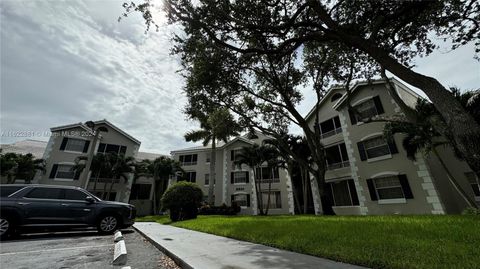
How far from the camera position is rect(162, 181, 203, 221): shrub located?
15.7m

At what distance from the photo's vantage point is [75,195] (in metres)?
8.76

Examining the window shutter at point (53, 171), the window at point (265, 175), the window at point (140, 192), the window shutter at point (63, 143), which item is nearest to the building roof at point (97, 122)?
the window shutter at point (63, 143)

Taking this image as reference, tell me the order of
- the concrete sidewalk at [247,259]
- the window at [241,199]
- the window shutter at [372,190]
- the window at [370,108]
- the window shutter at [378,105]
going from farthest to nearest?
the window at [241,199] → the window at [370,108] → the window shutter at [378,105] → the window shutter at [372,190] → the concrete sidewalk at [247,259]

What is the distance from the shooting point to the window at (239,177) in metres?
32.1

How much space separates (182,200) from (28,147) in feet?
104

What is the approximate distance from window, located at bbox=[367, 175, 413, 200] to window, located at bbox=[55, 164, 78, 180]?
3337 cm

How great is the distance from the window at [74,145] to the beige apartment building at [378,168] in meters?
30.2

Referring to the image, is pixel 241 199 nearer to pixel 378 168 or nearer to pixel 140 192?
pixel 140 192

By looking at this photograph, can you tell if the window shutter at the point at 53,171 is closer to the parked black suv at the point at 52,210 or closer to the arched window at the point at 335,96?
the parked black suv at the point at 52,210

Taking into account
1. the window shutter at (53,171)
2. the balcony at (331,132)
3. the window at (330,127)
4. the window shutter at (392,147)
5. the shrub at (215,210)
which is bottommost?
the shrub at (215,210)

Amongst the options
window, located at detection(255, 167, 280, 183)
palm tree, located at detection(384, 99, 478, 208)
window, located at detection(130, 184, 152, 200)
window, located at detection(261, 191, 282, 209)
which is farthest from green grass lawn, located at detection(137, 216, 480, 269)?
window, located at detection(130, 184, 152, 200)

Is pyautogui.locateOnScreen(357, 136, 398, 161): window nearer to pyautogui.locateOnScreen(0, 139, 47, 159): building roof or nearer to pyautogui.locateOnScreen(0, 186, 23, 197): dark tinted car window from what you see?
pyautogui.locateOnScreen(0, 186, 23, 197): dark tinted car window

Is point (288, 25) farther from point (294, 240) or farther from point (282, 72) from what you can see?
point (294, 240)

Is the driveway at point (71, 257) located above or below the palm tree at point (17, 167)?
below
